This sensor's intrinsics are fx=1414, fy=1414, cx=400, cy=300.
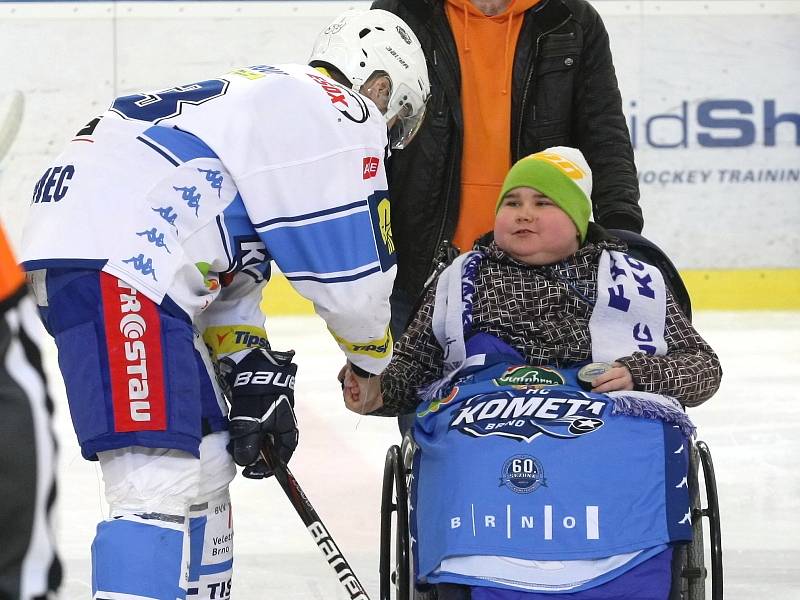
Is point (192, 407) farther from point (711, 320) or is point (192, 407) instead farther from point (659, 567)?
point (711, 320)

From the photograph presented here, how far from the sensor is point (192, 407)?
1823mm

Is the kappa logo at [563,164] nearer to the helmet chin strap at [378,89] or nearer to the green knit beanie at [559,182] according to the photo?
the green knit beanie at [559,182]

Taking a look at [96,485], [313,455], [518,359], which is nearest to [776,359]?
[313,455]

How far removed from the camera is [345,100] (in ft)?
6.32

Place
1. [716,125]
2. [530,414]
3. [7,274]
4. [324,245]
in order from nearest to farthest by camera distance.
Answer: [7,274] → [324,245] → [530,414] → [716,125]

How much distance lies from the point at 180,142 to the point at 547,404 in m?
0.67

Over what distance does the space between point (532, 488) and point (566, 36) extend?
107 centimetres

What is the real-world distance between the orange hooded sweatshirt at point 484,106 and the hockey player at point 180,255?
0.71 meters

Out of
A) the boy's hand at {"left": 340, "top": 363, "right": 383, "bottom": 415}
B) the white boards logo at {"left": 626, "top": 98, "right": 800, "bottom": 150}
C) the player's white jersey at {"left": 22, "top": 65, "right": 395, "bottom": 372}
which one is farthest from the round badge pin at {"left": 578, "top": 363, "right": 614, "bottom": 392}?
the white boards logo at {"left": 626, "top": 98, "right": 800, "bottom": 150}

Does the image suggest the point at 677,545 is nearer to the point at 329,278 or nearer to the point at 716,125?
the point at 329,278

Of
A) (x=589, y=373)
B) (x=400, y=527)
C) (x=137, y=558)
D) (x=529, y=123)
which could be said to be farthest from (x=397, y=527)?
(x=529, y=123)

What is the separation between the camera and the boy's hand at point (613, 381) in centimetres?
216

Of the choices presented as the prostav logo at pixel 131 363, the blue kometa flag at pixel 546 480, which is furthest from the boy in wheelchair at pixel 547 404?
the prostav logo at pixel 131 363

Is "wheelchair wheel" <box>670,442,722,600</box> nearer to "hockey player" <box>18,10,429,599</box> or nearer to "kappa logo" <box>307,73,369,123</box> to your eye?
"hockey player" <box>18,10,429,599</box>
